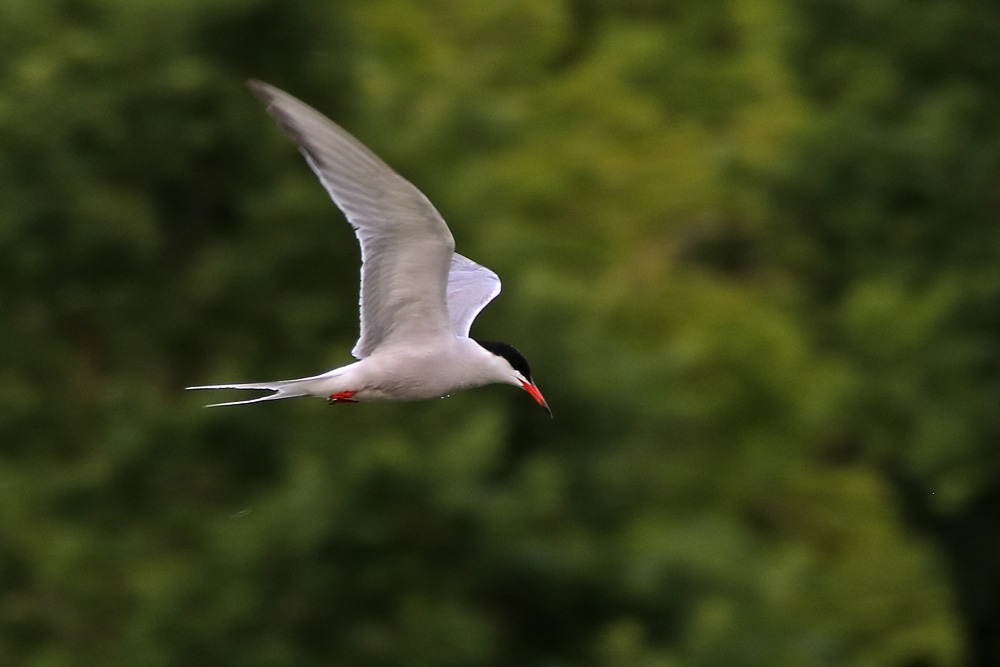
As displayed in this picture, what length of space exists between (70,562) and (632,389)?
13.0 ft

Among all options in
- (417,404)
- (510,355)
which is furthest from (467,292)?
(417,404)

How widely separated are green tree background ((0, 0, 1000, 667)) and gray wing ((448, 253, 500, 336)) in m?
3.92

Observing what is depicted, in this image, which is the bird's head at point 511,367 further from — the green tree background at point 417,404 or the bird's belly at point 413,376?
the green tree background at point 417,404

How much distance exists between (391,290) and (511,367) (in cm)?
58

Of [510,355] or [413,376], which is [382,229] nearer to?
[413,376]

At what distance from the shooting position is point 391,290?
560 centimetres

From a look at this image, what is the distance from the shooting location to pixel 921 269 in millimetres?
13969

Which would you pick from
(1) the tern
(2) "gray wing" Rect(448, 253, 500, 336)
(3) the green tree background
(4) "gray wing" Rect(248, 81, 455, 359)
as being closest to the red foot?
(1) the tern

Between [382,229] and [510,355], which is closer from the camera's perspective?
[382,229]

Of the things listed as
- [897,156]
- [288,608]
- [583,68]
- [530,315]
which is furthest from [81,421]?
[583,68]

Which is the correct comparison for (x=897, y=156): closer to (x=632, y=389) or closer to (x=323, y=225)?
(x=632, y=389)

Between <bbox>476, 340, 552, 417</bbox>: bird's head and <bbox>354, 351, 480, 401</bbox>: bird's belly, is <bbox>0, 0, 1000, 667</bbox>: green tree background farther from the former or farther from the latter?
<bbox>354, 351, 480, 401</bbox>: bird's belly

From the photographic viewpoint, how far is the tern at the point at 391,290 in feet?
17.1

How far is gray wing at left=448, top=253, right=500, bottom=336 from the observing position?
6.09 metres
